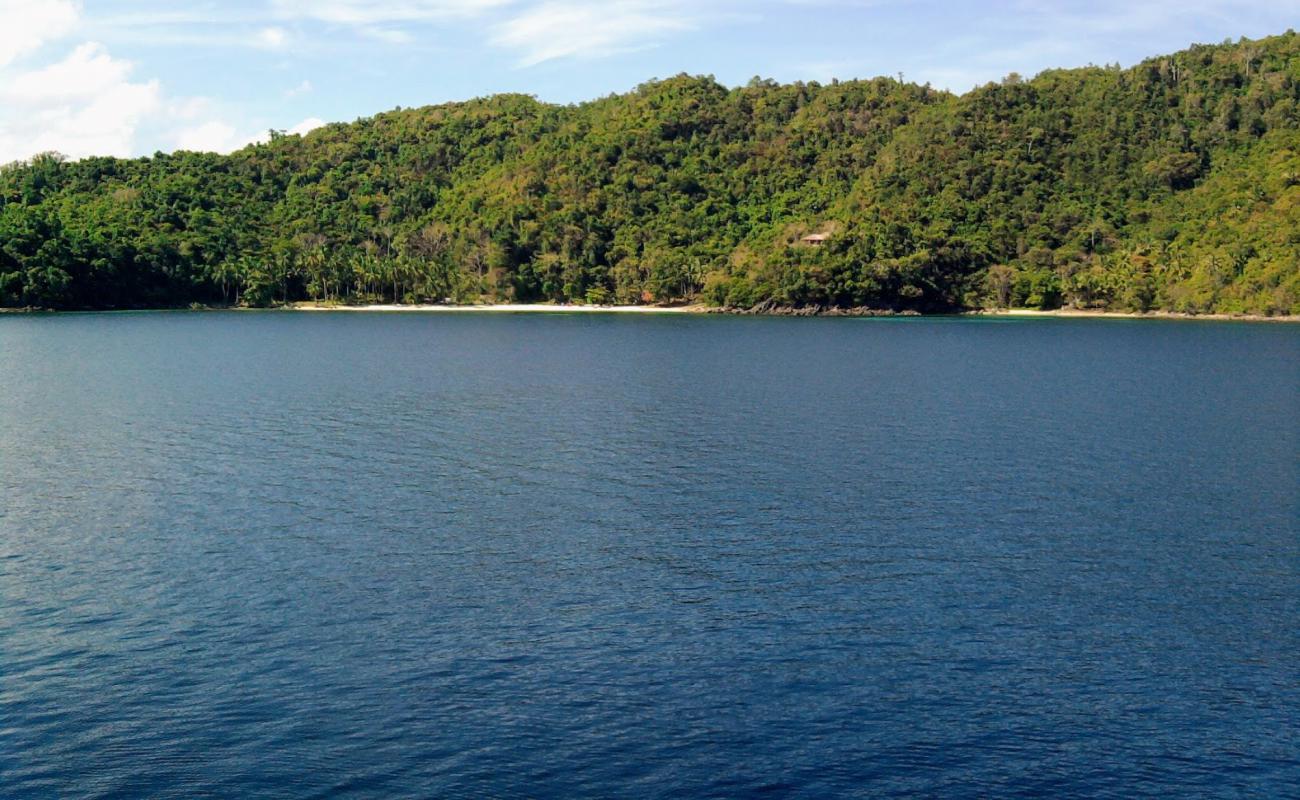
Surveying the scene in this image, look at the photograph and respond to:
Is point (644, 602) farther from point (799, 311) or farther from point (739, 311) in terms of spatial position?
point (739, 311)

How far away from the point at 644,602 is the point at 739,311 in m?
155

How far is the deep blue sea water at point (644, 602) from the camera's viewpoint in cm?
1733

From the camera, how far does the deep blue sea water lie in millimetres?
17328

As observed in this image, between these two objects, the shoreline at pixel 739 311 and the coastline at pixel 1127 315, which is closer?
the coastline at pixel 1127 315

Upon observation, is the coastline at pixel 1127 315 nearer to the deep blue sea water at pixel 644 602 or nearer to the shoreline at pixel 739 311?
the shoreline at pixel 739 311

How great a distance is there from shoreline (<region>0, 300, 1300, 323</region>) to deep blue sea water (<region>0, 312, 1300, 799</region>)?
4476 inches

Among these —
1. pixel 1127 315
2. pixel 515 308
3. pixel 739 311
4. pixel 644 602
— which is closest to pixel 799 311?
pixel 739 311

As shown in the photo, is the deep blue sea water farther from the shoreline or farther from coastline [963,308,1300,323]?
the shoreline

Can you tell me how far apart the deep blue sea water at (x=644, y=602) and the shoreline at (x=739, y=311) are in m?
114

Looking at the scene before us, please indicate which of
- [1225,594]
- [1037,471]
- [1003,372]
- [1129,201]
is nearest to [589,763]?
[1225,594]

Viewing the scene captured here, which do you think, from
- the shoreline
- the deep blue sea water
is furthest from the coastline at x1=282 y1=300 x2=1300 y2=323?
the deep blue sea water

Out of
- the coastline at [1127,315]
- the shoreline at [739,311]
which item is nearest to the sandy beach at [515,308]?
the shoreline at [739,311]

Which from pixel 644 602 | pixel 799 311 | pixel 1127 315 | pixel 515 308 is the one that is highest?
pixel 515 308

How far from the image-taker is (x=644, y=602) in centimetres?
2467
